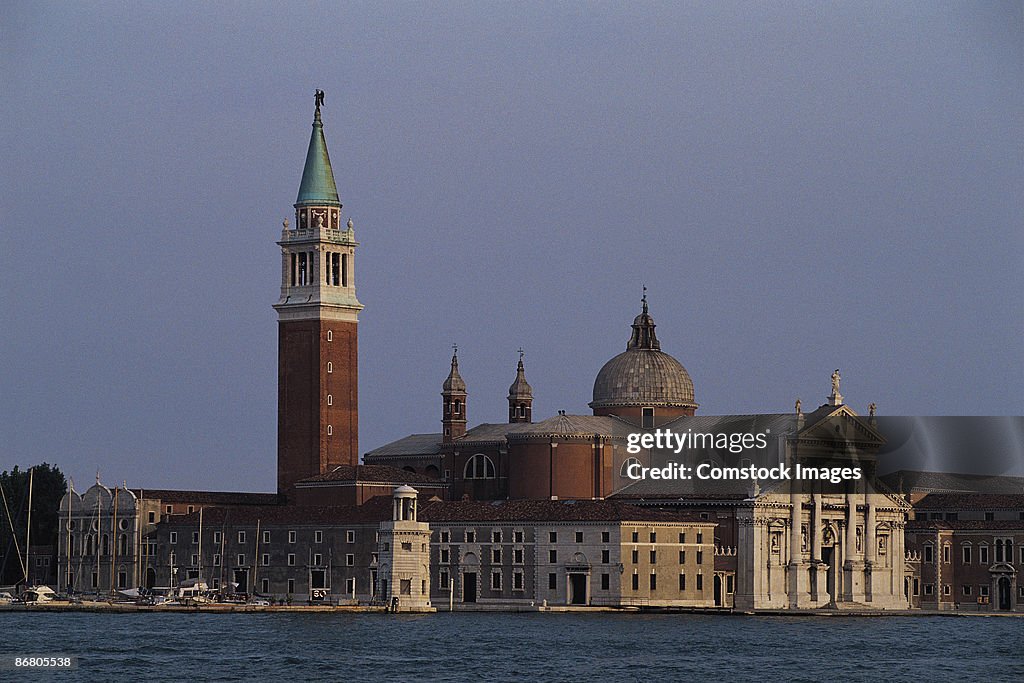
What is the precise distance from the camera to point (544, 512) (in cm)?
9588

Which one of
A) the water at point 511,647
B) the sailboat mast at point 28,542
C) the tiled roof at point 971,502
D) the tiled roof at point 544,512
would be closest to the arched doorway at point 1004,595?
the tiled roof at point 971,502

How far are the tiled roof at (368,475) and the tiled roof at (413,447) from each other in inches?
196

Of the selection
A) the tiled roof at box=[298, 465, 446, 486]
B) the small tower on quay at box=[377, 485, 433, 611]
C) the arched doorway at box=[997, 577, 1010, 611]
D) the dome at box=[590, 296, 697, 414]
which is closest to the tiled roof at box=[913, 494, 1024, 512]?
the arched doorway at box=[997, 577, 1010, 611]

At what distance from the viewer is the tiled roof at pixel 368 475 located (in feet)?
332

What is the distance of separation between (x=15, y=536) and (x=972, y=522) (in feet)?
123

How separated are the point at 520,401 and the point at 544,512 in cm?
1489

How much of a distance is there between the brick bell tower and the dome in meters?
10.7

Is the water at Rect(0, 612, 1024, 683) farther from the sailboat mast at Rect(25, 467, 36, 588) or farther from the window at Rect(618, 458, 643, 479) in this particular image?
the sailboat mast at Rect(25, 467, 36, 588)

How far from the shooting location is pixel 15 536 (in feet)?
358

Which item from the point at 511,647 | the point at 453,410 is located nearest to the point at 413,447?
the point at 453,410

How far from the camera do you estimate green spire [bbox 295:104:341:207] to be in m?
106

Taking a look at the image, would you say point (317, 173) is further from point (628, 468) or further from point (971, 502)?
point (971, 502)

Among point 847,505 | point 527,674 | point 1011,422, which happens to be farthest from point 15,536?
point 527,674

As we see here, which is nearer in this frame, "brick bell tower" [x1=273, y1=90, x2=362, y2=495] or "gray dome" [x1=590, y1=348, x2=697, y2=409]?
"brick bell tower" [x1=273, y1=90, x2=362, y2=495]
